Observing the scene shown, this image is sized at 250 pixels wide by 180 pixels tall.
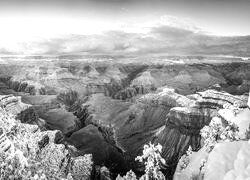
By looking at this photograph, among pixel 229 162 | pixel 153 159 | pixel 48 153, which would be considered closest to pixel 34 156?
pixel 48 153

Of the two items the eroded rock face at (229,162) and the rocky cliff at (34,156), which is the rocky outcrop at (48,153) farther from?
the eroded rock face at (229,162)

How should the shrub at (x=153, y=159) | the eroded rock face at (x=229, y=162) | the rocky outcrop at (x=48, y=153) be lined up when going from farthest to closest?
the rocky outcrop at (x=48, y=153) < the shrub at (x=153, y=159) < the eroded rock face at (x=229, y=162)

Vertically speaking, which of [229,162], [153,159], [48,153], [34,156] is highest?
[229,162]

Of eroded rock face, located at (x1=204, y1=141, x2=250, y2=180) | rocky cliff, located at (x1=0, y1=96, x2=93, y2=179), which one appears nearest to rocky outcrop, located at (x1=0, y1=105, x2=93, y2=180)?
rocky cliff, located at (x1=0, y1=96, x2=93, y2=179)

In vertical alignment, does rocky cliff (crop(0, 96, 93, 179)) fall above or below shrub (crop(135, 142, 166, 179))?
below

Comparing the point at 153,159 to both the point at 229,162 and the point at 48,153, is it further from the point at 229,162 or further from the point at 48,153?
the point at 48,153

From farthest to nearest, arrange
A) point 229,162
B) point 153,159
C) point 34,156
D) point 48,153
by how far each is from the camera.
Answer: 1. point 48,153
2. point 34,156
3. point 153,159
4. point 229,162

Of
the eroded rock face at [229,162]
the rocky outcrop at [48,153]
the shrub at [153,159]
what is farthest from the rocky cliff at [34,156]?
the eroded rock face at [229,162]

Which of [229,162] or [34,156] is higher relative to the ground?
[229,162]

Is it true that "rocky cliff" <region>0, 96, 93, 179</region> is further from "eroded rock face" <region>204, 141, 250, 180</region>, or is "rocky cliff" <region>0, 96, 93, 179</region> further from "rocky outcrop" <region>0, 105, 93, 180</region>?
"eroded rock face" <region>204, 141, 250, 180</region>

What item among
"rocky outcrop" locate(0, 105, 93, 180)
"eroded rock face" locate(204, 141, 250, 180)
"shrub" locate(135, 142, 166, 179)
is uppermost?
"eroded rock face" locate(204, 141, 250, 180)

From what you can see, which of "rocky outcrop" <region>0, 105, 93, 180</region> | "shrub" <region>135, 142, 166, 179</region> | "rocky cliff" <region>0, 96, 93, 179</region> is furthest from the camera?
"rocky outcrop" <region>0, 105, 93, 180</region>

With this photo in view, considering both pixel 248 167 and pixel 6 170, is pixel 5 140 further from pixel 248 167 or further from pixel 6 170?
pixel 248 167
